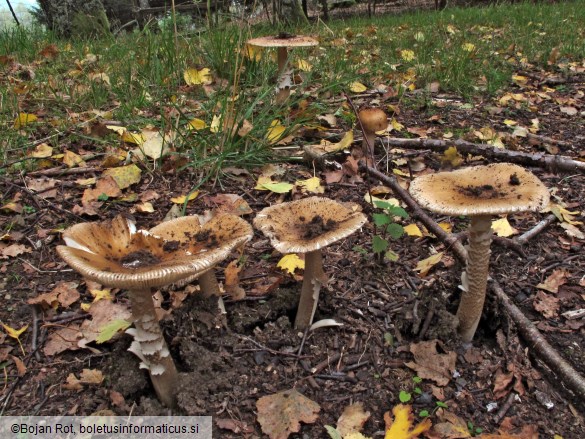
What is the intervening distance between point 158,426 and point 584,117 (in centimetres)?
483

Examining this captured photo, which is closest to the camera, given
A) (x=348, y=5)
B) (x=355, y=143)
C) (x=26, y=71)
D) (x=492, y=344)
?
(x=492, y=344)

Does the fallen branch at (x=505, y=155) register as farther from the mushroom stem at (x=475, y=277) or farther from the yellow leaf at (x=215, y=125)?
the mushroom stem at (x=475, y=277)

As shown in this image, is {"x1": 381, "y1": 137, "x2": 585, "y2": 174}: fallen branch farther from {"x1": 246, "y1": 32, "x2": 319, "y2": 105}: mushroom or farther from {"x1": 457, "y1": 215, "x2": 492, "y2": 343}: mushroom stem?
{"x1": 457, "y1": 215, "x2": 492, "y2": 343}: mushroom stem

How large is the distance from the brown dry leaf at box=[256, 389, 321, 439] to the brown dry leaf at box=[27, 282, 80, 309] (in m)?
1.22

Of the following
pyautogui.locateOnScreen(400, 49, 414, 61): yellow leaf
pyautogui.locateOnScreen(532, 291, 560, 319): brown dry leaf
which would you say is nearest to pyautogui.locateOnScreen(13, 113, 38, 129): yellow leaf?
pyautogui.locateOnScreen(532, 291, 560, 319): brown dry leaf

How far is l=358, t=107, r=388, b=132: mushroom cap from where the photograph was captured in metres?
3.55

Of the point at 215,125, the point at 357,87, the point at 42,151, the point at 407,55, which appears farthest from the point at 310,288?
the point at 407,55

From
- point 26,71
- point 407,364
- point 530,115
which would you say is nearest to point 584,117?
point 530,115

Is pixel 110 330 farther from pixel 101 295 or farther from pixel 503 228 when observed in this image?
pixel 503 228

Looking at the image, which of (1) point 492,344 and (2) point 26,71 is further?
(2) point 26,71

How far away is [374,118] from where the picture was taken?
11.7 ft

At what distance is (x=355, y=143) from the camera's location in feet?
13.3

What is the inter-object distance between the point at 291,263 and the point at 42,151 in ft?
7.69

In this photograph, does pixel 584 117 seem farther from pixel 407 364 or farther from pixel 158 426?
pixel 158 426
